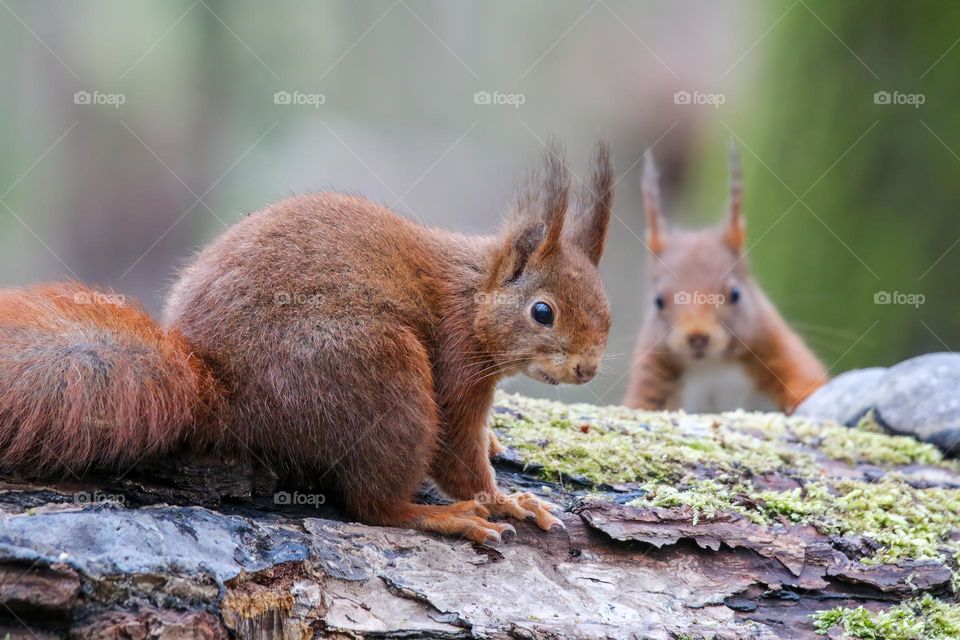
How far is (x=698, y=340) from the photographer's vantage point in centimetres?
463

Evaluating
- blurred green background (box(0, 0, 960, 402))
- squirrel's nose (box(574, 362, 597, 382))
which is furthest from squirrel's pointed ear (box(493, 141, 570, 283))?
squirrel's nose (box(574, 362, 597, 382))

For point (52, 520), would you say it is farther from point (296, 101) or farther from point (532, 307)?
point (296, 101)

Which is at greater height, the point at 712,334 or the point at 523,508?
the point at 712,334

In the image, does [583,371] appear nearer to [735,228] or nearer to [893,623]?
[893,623]

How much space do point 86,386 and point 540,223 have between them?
50.1 inches

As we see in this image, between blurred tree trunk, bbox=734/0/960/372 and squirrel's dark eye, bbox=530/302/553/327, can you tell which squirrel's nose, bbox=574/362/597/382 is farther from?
blurred tree trunk, bbox=734/0/960/372

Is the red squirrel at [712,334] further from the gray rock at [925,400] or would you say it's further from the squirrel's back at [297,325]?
the squirrel's back at [297,325]

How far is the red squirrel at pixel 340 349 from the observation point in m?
1.76

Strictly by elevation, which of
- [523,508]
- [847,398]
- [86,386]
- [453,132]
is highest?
[453,132]

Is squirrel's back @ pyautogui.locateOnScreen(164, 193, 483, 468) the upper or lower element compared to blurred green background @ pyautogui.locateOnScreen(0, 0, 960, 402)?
lower

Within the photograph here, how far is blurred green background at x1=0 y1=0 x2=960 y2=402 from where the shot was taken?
175 inches

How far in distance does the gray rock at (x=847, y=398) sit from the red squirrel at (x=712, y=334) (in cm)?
92

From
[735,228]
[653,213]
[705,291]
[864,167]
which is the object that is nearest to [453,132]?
[653,213]

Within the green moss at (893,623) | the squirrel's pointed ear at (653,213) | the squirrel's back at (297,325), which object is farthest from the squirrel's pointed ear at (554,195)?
the squirrel's pointed ear at (653,213)
